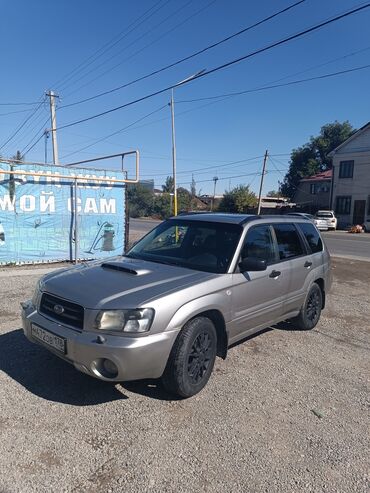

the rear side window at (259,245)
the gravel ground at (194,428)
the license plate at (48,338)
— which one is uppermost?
the rear side window at (259,245)

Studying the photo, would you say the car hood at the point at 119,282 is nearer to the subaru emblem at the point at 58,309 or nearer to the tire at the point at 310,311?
the subaru emblem at the point at 58,309

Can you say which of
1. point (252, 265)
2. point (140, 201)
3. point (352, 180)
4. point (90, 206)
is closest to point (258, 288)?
point (252, 265)

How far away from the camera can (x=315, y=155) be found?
204ft

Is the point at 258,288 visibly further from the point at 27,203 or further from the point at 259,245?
the point at 27,203

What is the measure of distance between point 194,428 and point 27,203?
347 inches

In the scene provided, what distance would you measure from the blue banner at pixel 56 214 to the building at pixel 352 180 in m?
32.5

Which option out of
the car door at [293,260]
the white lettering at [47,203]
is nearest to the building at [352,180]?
the white lettering at [47,203]

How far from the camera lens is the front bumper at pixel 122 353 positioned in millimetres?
3137

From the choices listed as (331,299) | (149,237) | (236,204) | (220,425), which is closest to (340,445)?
(220,425)

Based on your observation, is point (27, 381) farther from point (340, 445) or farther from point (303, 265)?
point (303, 265)

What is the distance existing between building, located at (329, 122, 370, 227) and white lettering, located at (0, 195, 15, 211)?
35.3 m

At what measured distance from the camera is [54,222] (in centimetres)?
1098

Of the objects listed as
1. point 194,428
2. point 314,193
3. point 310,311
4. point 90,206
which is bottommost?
point 194,428

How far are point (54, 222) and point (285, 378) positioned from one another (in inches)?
335
